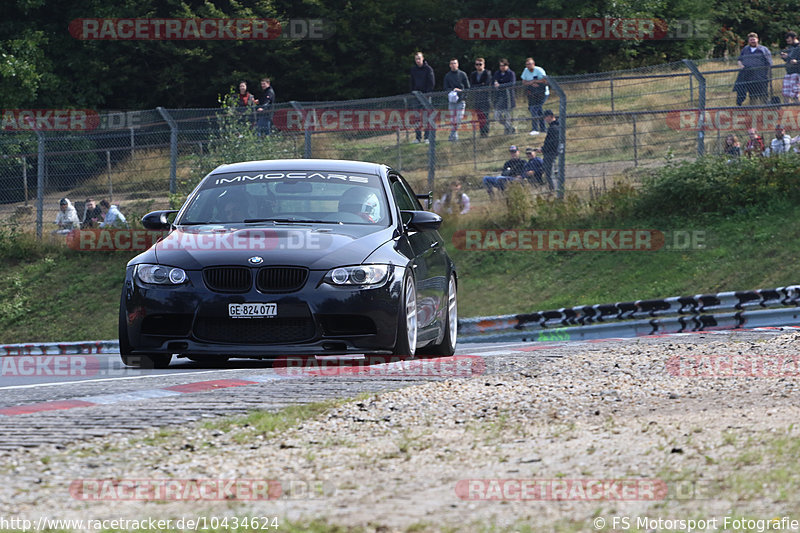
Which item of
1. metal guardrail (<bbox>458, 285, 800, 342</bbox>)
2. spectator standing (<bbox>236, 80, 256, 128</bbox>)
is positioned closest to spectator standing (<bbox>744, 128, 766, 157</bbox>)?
metal guardrail (<bbox>458, 285, 800, 342</bbox>)

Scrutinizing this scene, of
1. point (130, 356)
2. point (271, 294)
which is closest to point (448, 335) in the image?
point (271, 294)

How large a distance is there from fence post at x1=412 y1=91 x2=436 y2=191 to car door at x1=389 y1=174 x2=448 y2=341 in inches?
478

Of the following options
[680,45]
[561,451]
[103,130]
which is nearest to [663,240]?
[103,130]

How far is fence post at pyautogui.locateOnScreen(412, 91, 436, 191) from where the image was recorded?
23297 mm

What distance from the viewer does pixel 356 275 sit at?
8891mm

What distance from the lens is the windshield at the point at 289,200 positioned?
9875 millimetres

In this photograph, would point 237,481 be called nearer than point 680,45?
Yes

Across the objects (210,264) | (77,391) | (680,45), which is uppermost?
(680,45)

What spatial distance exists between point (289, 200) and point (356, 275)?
139cm

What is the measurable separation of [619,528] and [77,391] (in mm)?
5649

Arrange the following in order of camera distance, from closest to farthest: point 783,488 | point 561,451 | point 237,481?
point 783,488 → point 237,481 → point 561,451

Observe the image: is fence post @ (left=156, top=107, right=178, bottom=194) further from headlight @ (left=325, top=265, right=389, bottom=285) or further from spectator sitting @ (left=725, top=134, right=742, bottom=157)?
headlight @ (left=325, top=265, right=389, bottom=285)

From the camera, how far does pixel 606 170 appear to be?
23.5 meters

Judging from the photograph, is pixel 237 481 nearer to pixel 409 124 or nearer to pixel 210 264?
pixel 210 264
